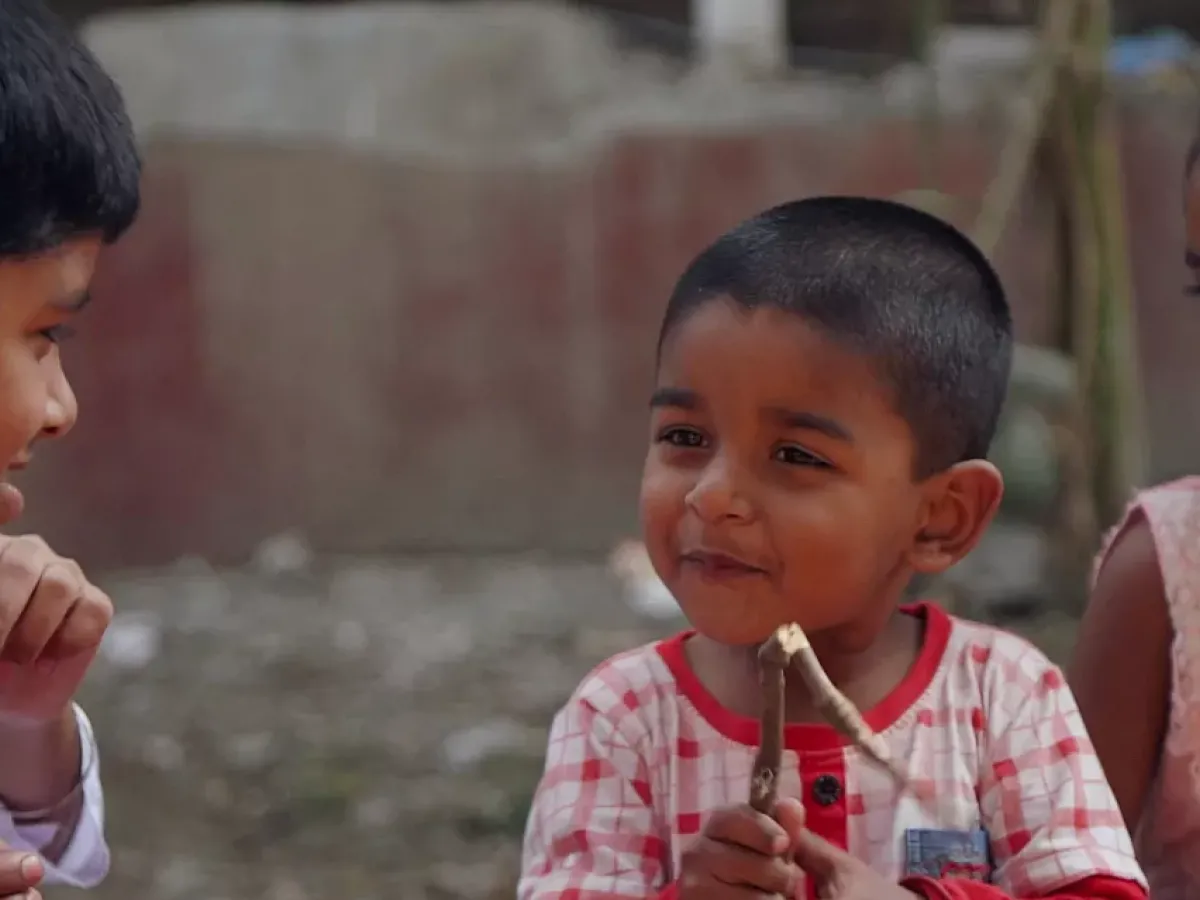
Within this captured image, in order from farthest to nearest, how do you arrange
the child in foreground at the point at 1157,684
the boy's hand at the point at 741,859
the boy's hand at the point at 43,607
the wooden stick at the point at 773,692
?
the child in foreground at the point at 1157,684 < the boy's hand at the point at 43,607 < the boy's hand at the point at 741,859 < the wooden stick at the point at 773,692

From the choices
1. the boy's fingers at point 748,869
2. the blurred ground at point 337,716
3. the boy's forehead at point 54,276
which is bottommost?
the blurred ground at point 337,716

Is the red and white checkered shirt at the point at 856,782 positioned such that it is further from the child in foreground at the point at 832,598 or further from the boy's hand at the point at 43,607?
the boy's hand at the point at 43,607

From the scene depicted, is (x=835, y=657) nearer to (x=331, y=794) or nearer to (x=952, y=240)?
(x=952, y=240)

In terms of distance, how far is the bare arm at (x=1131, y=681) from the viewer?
5.06 ft

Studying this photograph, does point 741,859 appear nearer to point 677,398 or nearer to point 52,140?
point 677,398

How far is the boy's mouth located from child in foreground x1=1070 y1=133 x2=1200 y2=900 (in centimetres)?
47

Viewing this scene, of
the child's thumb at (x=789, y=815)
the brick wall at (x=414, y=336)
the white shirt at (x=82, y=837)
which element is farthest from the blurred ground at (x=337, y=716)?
the child's thumb at (x=789, y=815)

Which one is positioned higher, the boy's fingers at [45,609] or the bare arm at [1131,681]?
the boy's fingers at [45,609]

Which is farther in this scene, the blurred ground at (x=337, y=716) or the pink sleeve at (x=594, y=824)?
the blurred ground at (x=337, y=716)

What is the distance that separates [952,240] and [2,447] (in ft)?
2.47

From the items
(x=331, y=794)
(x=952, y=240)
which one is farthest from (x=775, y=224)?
(x=331, y=794)

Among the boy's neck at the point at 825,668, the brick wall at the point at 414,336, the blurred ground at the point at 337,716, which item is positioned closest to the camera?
the boy's neck at the point at 825,668

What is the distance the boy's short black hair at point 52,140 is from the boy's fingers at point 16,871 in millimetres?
401

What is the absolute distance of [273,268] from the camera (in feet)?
18.7
